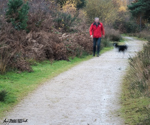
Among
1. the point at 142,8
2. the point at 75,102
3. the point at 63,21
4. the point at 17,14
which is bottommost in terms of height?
the point at 75,102

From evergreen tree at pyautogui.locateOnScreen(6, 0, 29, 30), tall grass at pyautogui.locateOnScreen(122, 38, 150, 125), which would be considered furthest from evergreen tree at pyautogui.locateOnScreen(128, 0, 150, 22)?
tall grass at pyautogui.locateOnScreen(122, 38, 150, 125)

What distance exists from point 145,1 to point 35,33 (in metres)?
29.0

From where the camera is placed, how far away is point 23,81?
28.8 ft

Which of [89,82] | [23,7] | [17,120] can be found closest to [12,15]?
[23,7]

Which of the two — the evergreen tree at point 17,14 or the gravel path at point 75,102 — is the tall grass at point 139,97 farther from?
the evergreen tree at point 17,14

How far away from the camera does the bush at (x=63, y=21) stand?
18406 mm

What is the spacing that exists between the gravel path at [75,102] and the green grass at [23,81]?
0.24 metres

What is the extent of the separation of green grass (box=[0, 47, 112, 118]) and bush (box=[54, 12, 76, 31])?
6.44 meters

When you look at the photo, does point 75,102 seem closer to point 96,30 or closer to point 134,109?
point 134,109

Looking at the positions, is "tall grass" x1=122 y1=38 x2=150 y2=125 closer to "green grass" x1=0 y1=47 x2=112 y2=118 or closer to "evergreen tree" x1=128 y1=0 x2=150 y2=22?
"green grass" x1=0 y1=47 x2=112 y2=118

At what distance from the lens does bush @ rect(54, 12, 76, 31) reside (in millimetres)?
18406

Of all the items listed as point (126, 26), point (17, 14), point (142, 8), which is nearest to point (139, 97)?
point (17, 14)

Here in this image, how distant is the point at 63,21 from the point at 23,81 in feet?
34.8

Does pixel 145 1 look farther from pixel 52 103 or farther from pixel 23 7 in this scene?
pixel 52 103
